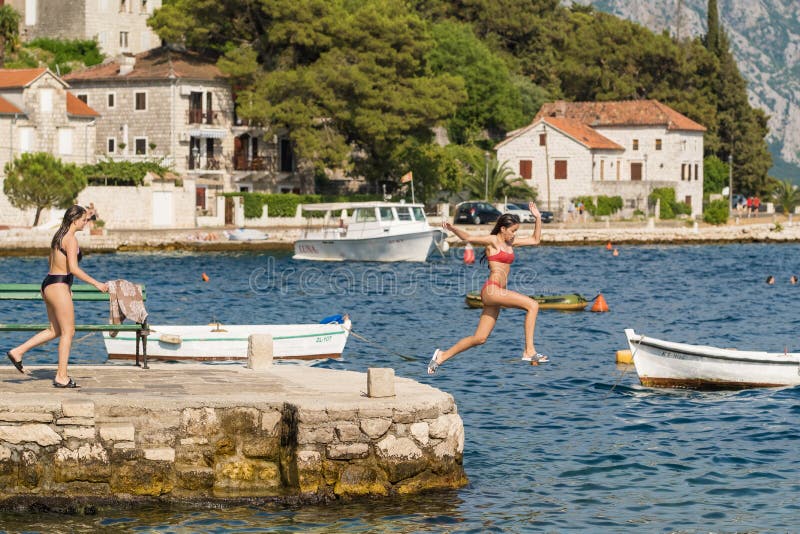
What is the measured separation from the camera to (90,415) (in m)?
15.5

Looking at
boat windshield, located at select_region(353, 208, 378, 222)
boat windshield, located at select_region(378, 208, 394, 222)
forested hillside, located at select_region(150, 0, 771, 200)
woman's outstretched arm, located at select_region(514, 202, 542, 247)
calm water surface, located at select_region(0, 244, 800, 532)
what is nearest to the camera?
calm water surface, located at select_region(0, 244, 800, 532)

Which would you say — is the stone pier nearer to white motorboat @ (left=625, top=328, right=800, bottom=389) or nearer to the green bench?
the green bench

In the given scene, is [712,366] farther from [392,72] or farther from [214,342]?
[392,72]

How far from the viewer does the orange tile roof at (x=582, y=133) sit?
330ft

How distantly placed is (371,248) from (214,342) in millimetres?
39738

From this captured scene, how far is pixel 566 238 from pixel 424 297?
35895 mm

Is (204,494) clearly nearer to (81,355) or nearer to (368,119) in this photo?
(81,355)

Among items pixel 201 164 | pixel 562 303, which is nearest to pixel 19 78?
pixel 201 164

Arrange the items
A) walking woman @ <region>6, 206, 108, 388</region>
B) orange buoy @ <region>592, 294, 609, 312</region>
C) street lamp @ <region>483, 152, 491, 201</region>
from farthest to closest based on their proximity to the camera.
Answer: street lamp @ <region>483, 152, 491, 201</region> → orange buoy @ <region>592, 294, 609, 312</region> → walking woman @ <region>6, 206, 108, 388</region>

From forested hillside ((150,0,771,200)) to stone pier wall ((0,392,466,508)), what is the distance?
65375mm

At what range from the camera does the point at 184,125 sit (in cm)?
8644

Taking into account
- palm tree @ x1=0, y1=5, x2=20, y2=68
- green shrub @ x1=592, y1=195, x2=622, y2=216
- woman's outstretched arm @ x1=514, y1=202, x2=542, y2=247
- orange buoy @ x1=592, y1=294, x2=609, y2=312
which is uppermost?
palm tree @ x1=0, y1=5, x2=20, y2=68

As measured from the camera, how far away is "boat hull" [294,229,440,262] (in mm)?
68750

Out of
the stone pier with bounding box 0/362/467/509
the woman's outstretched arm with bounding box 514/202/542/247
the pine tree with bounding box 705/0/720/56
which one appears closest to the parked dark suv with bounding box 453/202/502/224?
the pine tree with bounding box 705/0/720/56
